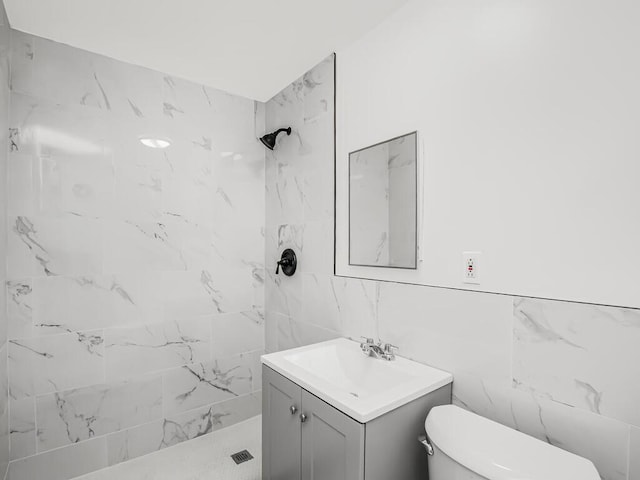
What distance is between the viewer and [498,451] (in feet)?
3.23

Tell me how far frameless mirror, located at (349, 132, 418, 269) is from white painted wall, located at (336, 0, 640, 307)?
7 cm

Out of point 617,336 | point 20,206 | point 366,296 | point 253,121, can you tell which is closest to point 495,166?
point 617,336

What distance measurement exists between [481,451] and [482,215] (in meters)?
0.79

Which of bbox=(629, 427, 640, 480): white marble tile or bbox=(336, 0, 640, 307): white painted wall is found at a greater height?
bbox=(336, 0, 640, 307): white painted wall

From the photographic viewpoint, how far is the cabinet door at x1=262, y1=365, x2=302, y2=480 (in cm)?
139

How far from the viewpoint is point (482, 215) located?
1281 mm

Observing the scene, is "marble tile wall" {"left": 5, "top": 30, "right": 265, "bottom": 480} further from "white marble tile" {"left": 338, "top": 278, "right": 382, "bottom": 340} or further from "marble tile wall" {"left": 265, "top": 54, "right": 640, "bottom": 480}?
"white marble tile" {"left": 338, "top": 278, "right": 382, "bottom": 340}

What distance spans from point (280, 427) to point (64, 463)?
135cm

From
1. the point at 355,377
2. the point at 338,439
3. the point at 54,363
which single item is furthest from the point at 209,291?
the point at 338,439

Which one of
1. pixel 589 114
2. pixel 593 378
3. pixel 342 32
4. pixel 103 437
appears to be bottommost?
pixel 103 437

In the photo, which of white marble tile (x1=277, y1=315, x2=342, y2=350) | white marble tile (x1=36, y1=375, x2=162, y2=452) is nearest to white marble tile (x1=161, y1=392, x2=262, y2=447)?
white marble tile (x1=36, y1=375, x2=162, y2=452)

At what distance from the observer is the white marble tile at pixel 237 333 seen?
7.88 feet

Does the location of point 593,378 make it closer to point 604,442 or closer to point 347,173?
point 604,442

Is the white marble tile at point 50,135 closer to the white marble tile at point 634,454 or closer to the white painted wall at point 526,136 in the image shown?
the white painted wall at point 526,136
